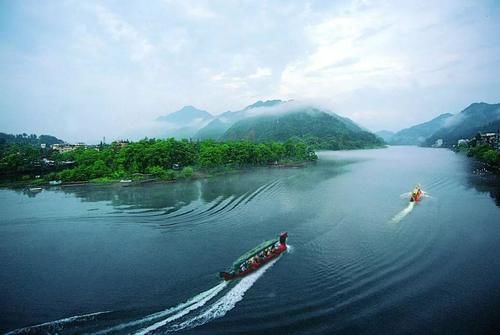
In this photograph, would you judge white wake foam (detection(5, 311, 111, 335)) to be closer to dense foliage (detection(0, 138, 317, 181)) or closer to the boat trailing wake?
the boat trailing wake

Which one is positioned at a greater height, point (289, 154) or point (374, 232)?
point (289, 154)

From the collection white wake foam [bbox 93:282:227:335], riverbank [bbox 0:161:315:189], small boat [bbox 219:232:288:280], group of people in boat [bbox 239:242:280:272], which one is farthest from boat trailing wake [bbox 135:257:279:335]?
riverbank [bbox 0:161:315:189]

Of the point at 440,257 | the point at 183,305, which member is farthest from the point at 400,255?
the point at 183,305

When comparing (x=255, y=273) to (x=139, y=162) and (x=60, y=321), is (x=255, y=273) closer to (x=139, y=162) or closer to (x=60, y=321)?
(x=60, y=321)

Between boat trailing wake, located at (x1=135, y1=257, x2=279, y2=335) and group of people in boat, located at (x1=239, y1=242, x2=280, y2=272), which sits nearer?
boat trailing wake, located at (x1=135, y1=257, x2=279, y2=335)

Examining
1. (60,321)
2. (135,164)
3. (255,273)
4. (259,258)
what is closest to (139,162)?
(135,164)

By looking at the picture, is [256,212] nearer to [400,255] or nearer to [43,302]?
[400,255]
